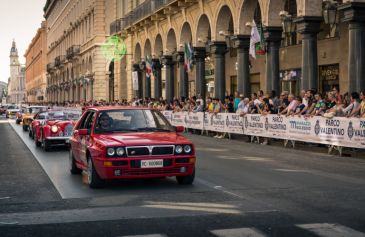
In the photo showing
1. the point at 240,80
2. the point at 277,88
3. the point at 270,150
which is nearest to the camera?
the point at 270,150

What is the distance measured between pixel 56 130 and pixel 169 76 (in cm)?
2485

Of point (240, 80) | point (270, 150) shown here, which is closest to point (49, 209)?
point (270, 150)

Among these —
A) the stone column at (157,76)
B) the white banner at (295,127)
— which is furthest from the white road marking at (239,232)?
the stone column at (157,76)

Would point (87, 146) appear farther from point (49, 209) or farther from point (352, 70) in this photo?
point (352, 70)

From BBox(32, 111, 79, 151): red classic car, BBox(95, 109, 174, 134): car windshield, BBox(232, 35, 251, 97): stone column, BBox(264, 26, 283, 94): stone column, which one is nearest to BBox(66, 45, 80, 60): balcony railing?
BBox(232, 35, 251, 97): stone column

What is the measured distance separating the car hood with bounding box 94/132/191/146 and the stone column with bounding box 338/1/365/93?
12130 millimetres

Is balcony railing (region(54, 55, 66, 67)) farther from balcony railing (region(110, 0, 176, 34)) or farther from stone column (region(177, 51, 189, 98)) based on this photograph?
stone column (region(177, 51, 189, 98))

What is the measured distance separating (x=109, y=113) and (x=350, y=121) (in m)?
7.73

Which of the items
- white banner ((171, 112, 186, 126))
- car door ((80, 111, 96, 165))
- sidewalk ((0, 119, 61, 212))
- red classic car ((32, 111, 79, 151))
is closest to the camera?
sidewalk ((0, 119, 61, 212))

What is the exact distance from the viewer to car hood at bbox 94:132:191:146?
10.4 m

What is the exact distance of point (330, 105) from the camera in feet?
62.2

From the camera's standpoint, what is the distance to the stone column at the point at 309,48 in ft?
81.0

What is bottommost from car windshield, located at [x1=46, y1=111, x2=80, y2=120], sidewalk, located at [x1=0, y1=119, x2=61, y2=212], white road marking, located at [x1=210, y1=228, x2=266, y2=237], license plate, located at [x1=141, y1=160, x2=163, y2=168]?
white road marking, located at [x1=210, y1=228, x2=266, y2=237]

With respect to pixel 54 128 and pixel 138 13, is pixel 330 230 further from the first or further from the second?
pixel 138 13
